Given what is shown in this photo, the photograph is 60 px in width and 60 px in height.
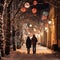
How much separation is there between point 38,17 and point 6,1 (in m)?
53.6

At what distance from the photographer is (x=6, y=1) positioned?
99.8ft

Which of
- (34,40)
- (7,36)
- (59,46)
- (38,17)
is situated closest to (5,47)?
(7,36)

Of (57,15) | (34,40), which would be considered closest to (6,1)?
(34,40)

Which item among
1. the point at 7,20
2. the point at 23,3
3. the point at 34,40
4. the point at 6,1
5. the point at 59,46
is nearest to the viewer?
the point at 6,1

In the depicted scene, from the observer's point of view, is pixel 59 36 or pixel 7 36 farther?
pixel 59 36

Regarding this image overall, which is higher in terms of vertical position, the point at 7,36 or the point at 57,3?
the point at 57,3

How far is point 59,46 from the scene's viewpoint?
43625mm

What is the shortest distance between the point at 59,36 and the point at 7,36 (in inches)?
522

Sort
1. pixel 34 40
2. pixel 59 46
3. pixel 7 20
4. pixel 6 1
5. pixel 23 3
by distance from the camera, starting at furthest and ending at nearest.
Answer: pixel 59 46 < pixel 23 3 < pixel 34 40 < pixel 7 20 < pixel 6 1

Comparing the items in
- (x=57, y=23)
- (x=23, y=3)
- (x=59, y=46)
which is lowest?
(x=59, y=46)

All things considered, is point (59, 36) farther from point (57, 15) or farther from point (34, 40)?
point (34, 40)

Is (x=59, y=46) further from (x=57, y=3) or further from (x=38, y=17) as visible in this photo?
(x=38, y=17)

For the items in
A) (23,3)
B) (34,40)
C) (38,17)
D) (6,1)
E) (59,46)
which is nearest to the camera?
(6,1)

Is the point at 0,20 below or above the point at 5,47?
above
